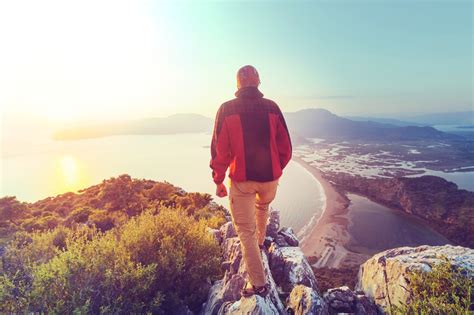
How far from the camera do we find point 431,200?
46938 millimetres

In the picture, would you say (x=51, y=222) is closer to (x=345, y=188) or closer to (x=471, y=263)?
(x=471, y=263)

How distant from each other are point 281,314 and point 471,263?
10.8ft

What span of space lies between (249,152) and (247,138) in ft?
0.72

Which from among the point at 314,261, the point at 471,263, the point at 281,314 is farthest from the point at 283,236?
the point at 314,261

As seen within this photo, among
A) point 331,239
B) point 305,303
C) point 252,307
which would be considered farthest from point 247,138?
point 331,239

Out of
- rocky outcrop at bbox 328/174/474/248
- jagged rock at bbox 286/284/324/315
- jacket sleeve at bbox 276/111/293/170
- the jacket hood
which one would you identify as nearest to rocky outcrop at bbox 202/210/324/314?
jagged rock at bbox 286/284/324/315

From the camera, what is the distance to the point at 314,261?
26.4 meters

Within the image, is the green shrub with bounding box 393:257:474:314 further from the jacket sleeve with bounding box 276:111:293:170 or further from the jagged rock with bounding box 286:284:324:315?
the jacket sleeve with bounding box 276:111:293:170

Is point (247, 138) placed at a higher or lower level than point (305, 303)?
higher

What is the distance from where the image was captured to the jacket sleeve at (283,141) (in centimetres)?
431

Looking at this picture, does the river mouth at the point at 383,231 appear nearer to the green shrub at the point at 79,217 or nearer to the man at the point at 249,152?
the green shrub at the point at 79,217

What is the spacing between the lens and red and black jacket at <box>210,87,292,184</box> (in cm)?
395

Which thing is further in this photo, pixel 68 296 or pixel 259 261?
pixel 259 261

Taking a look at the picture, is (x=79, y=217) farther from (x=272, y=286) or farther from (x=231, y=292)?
(x=272, y=286)
